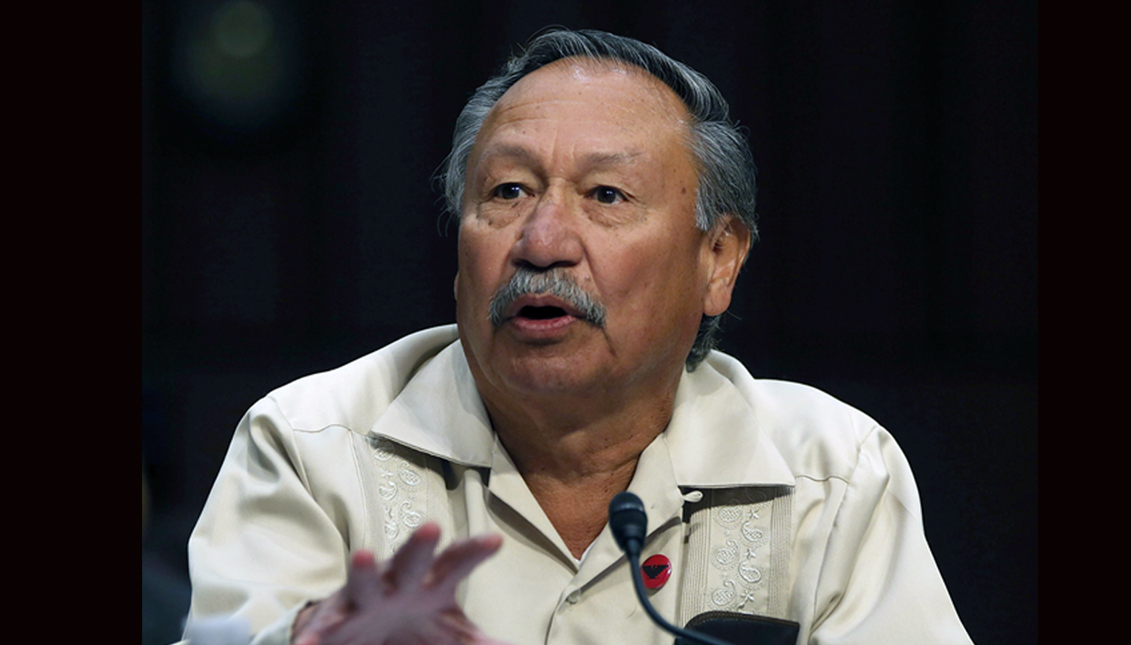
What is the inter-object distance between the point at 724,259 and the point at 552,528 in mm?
653

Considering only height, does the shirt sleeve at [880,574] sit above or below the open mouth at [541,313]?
below

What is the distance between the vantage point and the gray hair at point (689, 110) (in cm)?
205

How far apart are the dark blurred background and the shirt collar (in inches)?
22.8

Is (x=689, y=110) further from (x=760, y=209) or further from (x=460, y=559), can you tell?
(x=460, y=559)

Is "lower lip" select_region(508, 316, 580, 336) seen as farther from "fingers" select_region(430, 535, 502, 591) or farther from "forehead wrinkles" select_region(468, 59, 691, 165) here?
"fingers" select_region(430, 535, 502, 591)

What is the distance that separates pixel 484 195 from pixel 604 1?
842 mm

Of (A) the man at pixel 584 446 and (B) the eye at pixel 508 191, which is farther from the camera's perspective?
(B) the eye at pixel 508 191

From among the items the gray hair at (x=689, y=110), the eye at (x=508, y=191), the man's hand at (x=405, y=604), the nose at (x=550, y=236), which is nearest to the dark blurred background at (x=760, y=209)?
the gray hair at (x=689, y=110)

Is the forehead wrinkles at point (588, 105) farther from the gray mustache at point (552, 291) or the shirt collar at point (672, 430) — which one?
the shirt collar at point (672, 430)

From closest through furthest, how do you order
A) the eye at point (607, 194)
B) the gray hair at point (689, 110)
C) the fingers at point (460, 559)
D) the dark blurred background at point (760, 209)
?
the fingers at point (460, 559) → the eye at point (607, 194) → the gray hair at point (689, 110) → the dark blurred background at point (760, 209)

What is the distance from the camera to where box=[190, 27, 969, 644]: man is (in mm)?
1788

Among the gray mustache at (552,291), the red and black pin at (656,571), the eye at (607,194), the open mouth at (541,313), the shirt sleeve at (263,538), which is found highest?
the eye at (607,194)

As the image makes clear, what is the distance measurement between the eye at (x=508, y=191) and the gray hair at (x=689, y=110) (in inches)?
6.1

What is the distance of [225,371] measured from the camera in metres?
2.51
